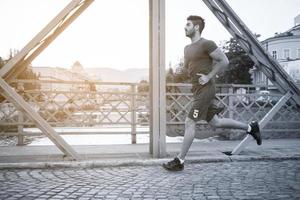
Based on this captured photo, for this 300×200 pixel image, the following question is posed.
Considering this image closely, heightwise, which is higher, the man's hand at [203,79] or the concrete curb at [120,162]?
the man's hand at [203,79]

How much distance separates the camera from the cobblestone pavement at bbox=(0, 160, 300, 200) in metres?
3.89

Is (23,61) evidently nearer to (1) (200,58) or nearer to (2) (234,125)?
(1) (200,58)

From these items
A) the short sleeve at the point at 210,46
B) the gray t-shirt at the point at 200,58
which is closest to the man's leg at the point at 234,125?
the gray t-shirt at the point at 200,58

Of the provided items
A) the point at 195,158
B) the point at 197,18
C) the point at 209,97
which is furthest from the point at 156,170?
the point at 197,18

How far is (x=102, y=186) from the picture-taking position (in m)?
4.27

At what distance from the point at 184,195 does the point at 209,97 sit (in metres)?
1.81

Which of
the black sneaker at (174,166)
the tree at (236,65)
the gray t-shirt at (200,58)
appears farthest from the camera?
the tree at (236,65)

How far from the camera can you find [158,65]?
19.3 ft

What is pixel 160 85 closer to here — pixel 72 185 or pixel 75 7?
pixel 75 7

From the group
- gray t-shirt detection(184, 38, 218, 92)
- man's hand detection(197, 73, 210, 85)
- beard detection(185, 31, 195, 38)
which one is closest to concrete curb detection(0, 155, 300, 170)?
Answer: gray t-shirt detection(184, 38, 218, 92)

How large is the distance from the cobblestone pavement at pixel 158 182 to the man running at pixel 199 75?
19.5 inches

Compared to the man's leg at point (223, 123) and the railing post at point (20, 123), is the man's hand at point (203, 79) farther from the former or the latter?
→ the railing post at point (20, 123)

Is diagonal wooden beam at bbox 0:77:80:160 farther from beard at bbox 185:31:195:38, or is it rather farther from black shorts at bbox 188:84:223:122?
beard at bbox 185:31:195:38

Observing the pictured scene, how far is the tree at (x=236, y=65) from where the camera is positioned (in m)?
54.8
